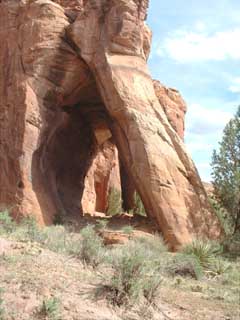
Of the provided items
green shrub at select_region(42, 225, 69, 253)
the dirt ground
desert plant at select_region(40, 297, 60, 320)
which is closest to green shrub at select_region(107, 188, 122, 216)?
green shrub at select_region(42, 225, 69, 253)

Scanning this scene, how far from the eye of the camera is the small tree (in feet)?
47.0

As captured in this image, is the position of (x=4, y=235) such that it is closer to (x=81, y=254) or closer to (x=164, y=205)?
(x=81, y=254)

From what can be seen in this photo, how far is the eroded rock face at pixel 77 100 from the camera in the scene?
1316 centimetres

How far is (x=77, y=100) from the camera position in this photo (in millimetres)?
17047

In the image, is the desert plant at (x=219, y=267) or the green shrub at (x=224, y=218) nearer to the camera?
the desert plant at (x=219, y=267)

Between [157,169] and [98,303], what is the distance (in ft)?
23.3

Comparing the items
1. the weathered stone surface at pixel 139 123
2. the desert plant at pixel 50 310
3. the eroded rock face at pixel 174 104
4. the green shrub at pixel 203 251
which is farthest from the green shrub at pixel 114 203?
the desert plant at pixel 50 310

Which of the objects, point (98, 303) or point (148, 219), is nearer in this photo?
point (98, 303)

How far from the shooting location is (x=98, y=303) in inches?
246

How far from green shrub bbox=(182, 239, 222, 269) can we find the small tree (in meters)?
2.72

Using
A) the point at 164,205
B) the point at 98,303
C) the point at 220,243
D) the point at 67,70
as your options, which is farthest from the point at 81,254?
the point at 67,70

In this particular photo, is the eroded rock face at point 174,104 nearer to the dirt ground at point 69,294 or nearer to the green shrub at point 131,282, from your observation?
the dirt ground at point 69,294

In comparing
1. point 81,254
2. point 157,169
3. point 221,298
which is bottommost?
point 221,298

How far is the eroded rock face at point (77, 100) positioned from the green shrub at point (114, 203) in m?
4.33
